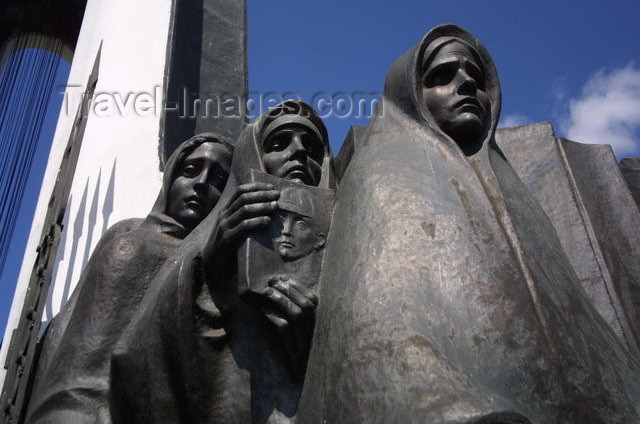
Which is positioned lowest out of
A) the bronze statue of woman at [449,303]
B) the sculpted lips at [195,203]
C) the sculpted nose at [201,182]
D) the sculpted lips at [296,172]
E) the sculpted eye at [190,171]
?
the bronze statue of woman at [449,303]

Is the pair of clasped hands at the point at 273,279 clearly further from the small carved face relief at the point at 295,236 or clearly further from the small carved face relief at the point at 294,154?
the small carved face relief at the point at 294,154

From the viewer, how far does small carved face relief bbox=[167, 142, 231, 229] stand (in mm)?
2820

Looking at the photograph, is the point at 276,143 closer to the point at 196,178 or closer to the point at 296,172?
the point at 296,172

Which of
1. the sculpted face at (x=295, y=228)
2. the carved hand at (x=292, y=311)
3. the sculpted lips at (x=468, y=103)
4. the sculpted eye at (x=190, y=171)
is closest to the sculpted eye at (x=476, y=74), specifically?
the sculpted lips at (x=468, y=103)

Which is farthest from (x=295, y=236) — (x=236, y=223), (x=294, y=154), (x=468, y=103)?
(x=468, y=103)

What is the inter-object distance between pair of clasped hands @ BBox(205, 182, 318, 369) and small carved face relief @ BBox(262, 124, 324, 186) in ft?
1.01

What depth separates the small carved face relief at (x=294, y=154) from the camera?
2.41 metres

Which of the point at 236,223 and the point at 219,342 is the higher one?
the point at 236,223

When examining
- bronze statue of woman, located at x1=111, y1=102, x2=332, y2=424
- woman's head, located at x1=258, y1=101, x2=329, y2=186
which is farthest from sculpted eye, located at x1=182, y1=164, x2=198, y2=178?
bronze statue of woman, located at x1=111, y1=102, x2=332, y2=424

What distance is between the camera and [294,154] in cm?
244

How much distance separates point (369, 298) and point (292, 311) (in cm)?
23

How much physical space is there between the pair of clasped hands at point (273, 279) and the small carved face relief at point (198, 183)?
76cm

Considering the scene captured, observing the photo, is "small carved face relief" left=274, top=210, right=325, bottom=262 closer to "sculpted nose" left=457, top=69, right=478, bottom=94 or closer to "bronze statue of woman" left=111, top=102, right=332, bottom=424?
"bronze statue of woman" left=111, top=102, right=332, bottom=424

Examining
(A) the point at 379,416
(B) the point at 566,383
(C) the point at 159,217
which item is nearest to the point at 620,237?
(B) the point at 566,383
